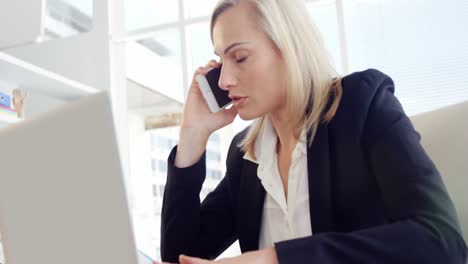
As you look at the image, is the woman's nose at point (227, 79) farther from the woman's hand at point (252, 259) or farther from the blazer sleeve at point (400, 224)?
the woman's hand at point (252, 259)

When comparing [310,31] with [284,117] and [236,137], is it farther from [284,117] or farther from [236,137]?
[236,137]

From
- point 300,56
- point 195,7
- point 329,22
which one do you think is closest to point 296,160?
point 300,56

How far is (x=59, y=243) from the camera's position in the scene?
503 mm

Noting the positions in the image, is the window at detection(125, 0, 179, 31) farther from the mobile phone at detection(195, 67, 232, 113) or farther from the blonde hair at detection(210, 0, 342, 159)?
the blonde hair at detection(210, 0, 342, 159)

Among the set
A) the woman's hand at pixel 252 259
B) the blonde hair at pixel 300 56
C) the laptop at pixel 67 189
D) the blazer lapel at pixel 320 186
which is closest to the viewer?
the laptop at pixel 67 189

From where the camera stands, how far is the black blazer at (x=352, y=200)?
1.93ft

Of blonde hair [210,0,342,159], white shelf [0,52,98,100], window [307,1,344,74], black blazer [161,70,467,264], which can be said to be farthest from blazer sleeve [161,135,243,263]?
window [307,1,344,74]

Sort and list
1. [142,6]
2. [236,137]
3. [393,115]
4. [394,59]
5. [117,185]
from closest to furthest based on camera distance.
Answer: [117,185] → [393,115] → [236,137] → [394,59] → [142,6]

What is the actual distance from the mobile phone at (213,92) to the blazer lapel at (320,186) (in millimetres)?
354

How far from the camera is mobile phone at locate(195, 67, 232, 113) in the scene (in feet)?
3.77

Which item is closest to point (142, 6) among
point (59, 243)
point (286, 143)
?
point (286, 143)

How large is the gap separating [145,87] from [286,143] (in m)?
1.90

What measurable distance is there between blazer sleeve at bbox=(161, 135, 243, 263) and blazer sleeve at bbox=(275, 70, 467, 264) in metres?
0.42

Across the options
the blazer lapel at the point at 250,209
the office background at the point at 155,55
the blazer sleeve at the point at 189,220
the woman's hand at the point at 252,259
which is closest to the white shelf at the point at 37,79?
the office background at the point at 155,55
